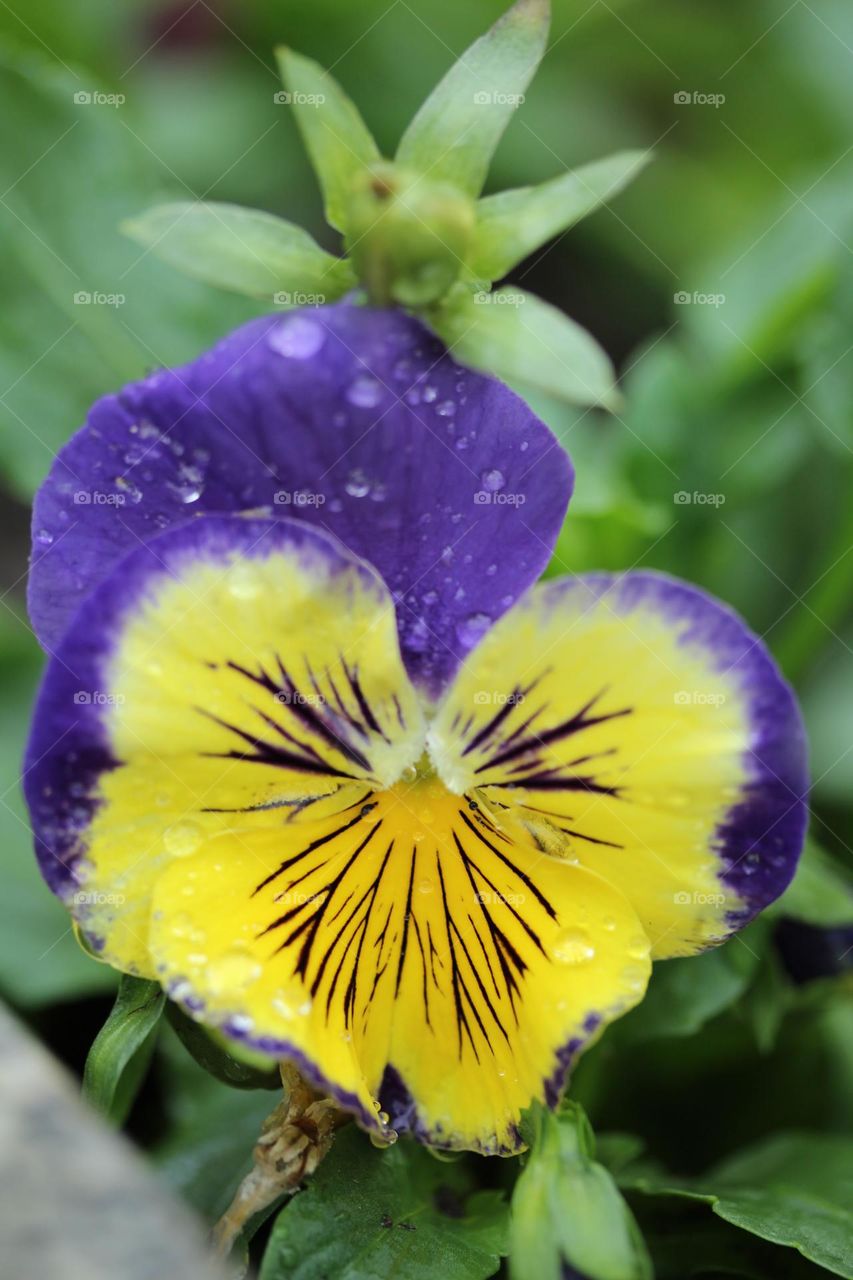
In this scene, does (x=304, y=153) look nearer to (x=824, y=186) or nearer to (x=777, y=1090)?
(x=824, y=186)

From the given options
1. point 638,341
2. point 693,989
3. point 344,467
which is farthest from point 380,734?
point 638,341

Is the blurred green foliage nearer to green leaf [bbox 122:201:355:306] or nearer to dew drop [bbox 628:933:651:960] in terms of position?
dew drop [bbox 628:933:651:960]

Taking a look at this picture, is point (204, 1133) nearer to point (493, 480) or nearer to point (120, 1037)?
point (120, 1037)

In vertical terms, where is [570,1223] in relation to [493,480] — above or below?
below

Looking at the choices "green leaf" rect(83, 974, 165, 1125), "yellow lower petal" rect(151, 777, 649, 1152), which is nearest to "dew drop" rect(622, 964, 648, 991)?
"yellow lower petal" rect(151, 777, 649, 1152)

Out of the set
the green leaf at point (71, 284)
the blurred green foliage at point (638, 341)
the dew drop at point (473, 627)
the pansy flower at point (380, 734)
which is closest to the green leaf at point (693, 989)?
the blurred green foliage at point (638, 341)

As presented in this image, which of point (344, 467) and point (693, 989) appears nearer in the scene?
point (344, 467)

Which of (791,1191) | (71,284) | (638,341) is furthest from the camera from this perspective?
(638,341)
